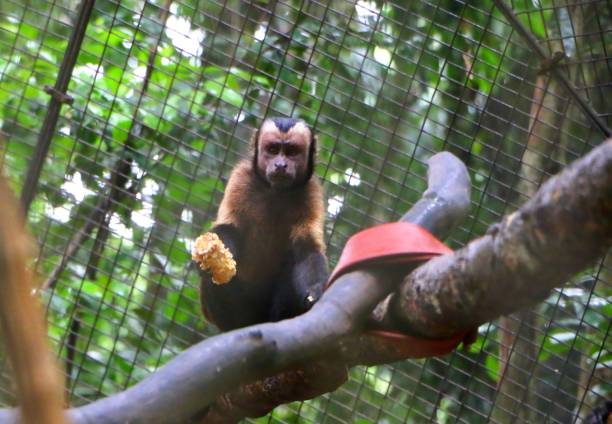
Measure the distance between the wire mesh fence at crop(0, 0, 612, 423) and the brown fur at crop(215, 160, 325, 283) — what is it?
53 centimetres

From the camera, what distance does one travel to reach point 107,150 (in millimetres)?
5477

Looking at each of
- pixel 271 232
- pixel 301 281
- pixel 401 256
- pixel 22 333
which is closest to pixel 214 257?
pixel 301 281

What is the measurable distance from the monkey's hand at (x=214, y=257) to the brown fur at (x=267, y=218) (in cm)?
70

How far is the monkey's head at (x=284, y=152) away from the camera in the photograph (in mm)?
4301

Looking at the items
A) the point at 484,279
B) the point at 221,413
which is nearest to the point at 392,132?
the point at 221,413

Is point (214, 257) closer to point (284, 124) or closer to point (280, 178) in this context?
point (280, 178)

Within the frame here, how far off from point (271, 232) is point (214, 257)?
98 centimetres

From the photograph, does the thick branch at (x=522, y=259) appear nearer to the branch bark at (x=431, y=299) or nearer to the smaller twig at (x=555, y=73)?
the branch bark at (x=431, y=299)

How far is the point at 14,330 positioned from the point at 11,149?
471 cm

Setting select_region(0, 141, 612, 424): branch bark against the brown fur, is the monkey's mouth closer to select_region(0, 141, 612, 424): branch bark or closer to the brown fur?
the brown fur

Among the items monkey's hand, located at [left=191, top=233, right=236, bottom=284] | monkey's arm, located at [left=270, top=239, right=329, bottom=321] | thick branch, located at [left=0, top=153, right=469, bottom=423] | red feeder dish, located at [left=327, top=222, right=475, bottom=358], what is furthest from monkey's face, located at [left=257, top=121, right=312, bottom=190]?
red feeder dish, located at [left=327, top=222, right=475, bottom=358]

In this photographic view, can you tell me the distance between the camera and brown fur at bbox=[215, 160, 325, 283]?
166 inches

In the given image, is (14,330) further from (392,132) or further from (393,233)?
(392,132)

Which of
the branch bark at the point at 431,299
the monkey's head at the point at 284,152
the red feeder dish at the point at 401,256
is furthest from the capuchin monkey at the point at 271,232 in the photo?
the branch bark at the point at 431,299
